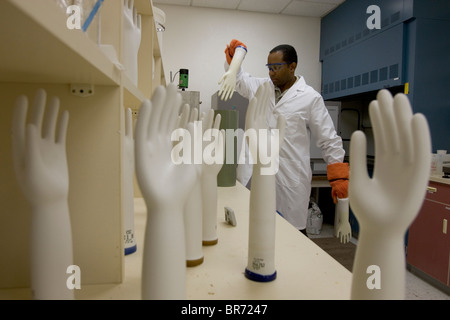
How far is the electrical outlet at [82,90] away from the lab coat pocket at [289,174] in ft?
5.78

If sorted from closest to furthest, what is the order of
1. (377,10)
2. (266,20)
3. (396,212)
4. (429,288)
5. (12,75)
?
(396,212) → (12,75) → (429,288) → (377,10) → (266,20)

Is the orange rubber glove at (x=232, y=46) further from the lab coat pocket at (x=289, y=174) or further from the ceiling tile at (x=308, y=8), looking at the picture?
the ceiling tile at (x=308, y=8)

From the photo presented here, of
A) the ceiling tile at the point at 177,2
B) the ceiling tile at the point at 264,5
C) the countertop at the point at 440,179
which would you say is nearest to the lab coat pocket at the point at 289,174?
the countertop at the point at 440,179

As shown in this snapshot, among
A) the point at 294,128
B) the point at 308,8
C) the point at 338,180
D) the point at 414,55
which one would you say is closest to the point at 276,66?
the point at 294,128

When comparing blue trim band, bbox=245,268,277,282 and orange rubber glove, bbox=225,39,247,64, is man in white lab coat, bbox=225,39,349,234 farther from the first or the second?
blue trim band, bbox=245,268,277,282

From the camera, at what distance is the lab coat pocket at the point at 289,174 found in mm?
2297

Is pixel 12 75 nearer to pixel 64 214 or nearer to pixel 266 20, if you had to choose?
pixel 64 214

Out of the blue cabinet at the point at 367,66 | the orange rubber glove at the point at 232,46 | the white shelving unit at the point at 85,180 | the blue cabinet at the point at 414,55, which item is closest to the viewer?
the white shelving unit at the point at 85,180

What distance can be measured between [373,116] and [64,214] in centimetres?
52

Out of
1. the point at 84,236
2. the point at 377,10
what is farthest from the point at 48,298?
the point at 377,10

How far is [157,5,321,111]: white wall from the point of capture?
4.13 m

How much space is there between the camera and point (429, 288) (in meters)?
2.41

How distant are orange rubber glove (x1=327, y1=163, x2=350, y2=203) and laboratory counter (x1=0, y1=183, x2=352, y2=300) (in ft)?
2.45

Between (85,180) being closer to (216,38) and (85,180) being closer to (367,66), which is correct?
(367,66)
